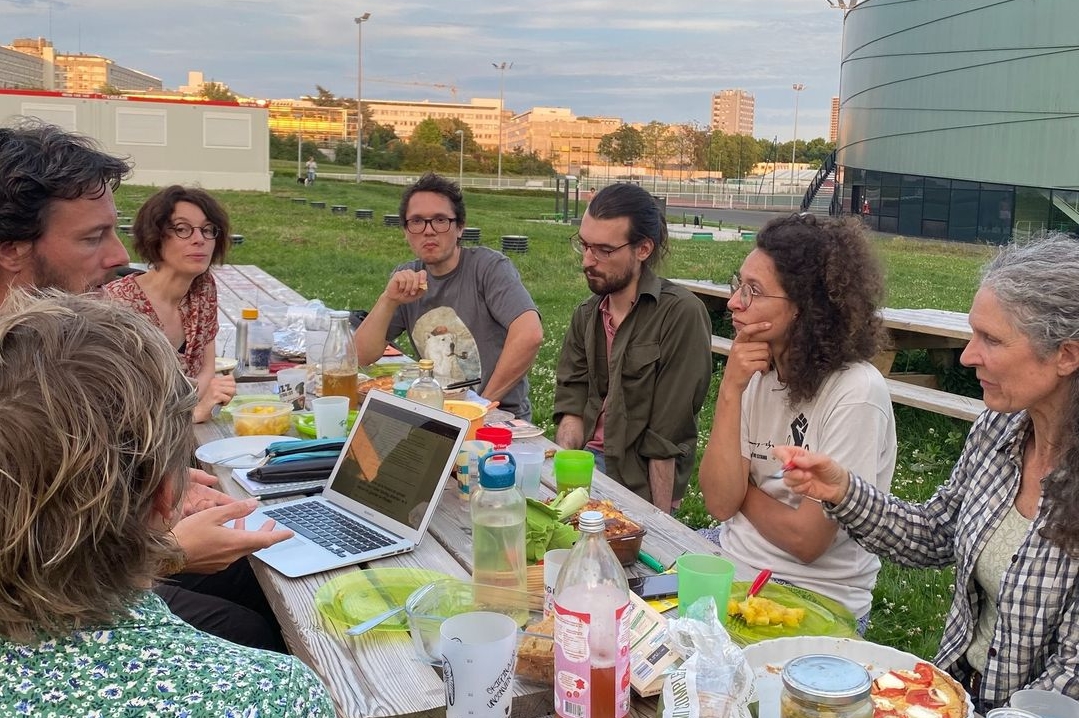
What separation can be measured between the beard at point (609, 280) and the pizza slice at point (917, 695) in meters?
2.44

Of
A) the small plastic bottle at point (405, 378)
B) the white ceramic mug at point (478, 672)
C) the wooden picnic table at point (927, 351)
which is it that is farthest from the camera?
the wooden picnic table at point (927, 351)

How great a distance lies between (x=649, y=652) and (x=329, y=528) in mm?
1072

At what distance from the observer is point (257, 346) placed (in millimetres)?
4668

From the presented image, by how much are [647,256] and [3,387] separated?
3.02 m

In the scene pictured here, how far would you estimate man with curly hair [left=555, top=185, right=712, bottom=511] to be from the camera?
3.80 m

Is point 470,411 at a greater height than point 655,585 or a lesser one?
greater

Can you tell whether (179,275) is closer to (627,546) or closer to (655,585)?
(627,546)

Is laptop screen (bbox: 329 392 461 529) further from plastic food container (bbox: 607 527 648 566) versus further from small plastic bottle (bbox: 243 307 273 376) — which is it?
small plastic bottle (bbox: 243 307 273 376)

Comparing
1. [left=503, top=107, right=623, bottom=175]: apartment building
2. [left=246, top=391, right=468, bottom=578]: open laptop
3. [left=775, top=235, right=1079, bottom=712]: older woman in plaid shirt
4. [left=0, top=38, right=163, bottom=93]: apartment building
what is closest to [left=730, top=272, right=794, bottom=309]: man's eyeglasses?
[left=775, top=235, right=1079, bottom=712]: older woman in plaid shirt

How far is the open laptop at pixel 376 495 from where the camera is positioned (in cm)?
228

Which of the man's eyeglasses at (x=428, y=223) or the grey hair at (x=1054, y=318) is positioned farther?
the man's eyeglasses at (x=428, y=223)

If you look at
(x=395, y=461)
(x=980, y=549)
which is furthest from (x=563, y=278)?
(x=980, y=549)

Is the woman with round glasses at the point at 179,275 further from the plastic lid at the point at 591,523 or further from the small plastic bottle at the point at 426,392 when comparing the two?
the plastic lid at the point at 591,523

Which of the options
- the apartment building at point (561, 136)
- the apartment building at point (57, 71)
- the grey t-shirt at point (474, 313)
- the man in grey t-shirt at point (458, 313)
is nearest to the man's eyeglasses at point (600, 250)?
the man in grey t-shirt at point (458, 313)
